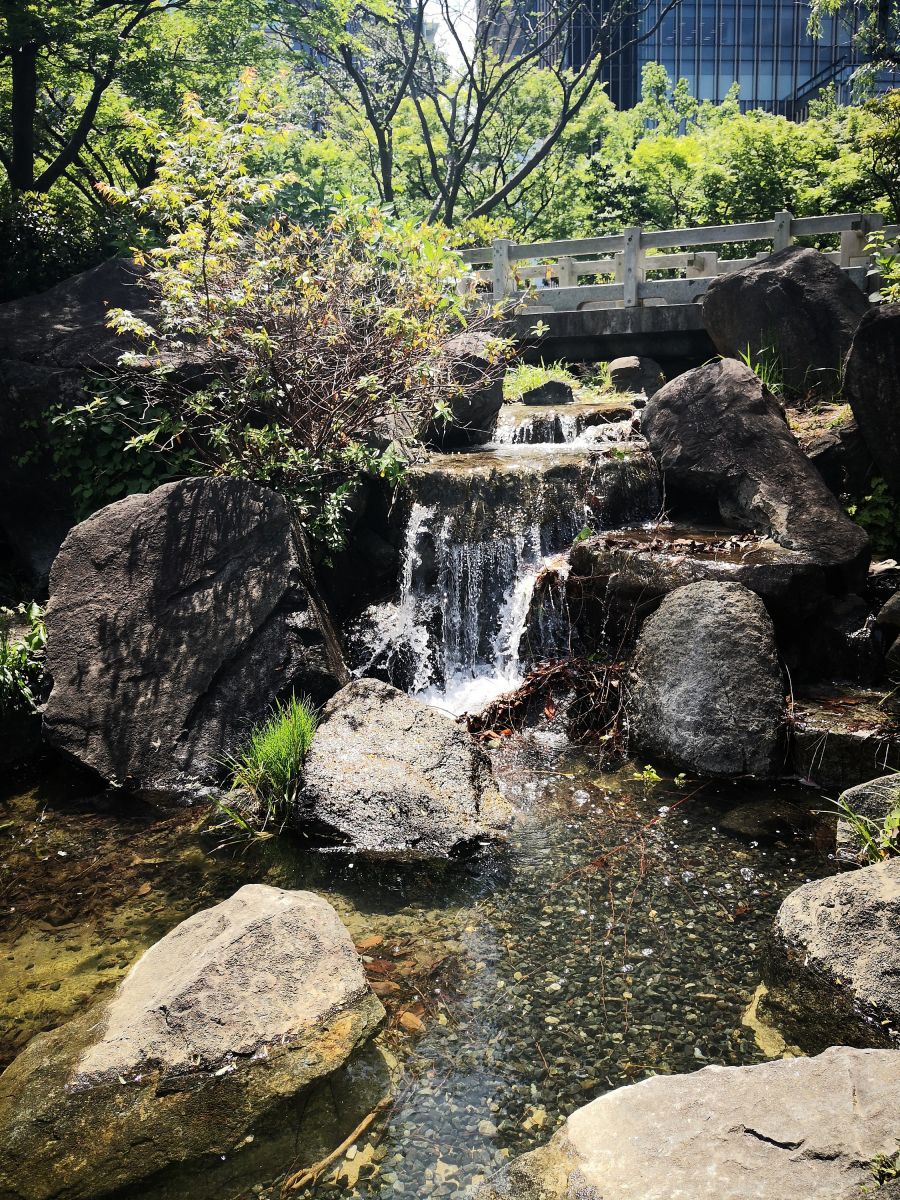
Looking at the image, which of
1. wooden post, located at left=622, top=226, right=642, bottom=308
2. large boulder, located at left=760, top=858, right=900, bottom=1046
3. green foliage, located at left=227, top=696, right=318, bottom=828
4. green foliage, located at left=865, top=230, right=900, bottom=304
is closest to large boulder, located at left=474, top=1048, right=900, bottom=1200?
large boulder, located at left=760, top=858, right=900, bottom=1046

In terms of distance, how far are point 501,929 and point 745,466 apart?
554 cm

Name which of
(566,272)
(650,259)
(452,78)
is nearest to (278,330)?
(650,259)

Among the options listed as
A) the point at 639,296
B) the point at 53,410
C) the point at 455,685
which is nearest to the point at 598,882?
the point at 455,685

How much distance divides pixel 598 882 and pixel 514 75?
22755mm

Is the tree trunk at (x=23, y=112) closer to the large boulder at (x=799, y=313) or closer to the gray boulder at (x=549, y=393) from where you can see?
the gray boulder at (x=549, y=393)

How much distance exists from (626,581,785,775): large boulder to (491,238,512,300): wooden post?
37.0 ft

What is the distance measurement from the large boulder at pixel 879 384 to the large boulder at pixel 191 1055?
6.79 meters

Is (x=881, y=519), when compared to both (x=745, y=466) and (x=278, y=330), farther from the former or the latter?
(x=278, y=330)

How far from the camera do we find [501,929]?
498 cm

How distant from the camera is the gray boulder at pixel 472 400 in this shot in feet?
36.0

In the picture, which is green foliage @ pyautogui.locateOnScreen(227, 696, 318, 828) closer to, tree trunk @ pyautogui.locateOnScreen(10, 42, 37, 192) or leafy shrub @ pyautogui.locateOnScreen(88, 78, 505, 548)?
leafy shrub @ pyautogui.locateOnScreen(88, 78, 505, 548)

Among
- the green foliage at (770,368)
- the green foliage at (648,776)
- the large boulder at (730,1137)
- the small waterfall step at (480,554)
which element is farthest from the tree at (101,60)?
the large boulder at (730,1137)

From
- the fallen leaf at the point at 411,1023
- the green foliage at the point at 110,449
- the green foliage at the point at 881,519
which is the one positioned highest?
the green foliage at the point at 110,449

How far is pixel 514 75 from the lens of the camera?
2256 centimetres
